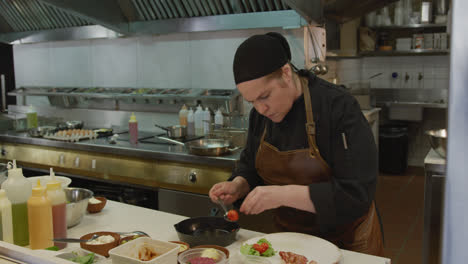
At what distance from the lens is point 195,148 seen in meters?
3.78

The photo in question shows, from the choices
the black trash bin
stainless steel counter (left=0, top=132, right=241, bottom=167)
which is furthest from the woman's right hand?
the black trash bin

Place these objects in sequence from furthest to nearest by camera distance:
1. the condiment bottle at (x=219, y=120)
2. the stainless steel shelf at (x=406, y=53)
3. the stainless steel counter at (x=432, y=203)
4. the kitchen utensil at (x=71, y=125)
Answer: the stainless steel shelf at (x=406, y=53)
the kitchen utensil at (x=71, y=125)
the condiment bottle at (x=219, y=120)
the stainless steel counter at (x=432, y=203)

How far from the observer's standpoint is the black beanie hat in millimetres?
1931

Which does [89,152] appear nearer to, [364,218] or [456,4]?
[364,218]

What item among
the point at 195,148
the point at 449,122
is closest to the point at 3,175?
the point at 195,148

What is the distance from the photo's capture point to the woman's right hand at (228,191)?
216 cm

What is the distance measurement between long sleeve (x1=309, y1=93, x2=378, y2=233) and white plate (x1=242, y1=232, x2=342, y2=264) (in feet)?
0.51

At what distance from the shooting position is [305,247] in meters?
1.78

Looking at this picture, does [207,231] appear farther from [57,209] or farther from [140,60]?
[140,60]

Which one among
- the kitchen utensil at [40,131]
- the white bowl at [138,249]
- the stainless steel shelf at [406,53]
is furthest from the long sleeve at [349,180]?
the stainless steel shelf at [406,53]

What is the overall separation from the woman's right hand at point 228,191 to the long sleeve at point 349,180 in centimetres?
43

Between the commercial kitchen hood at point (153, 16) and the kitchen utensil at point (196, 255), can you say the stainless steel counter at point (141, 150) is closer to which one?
the commercial kitchen hood at point (153, 16)

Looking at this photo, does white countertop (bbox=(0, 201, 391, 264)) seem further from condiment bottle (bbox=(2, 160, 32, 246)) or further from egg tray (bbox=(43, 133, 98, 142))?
egg tray (bbox=(43, 133, 98, 142))

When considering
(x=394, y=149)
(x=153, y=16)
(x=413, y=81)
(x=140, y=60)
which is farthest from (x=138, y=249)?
(x=413, y=81)
